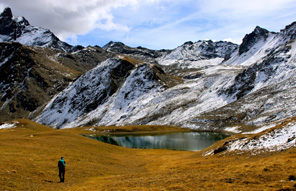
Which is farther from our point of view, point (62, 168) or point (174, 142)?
point (174, 142)

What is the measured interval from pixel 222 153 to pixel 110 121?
165475 mm

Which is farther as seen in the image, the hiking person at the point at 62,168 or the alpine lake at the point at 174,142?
the alpine lake at the point at 174,142

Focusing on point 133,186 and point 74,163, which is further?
point 74,163

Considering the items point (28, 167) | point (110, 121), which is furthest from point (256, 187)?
point (110, 121)

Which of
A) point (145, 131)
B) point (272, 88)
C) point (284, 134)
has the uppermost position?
point (272, 88)

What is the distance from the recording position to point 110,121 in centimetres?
19738

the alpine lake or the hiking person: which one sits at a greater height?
the hiking person

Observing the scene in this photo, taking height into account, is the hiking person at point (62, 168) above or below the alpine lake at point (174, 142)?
above

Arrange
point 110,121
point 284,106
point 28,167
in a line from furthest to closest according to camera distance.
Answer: point 110,121 < point 284,106 < point 28,167

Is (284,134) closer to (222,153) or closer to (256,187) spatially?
(222,153)

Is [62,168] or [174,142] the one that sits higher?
[62,168]

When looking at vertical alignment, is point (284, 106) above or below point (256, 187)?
above

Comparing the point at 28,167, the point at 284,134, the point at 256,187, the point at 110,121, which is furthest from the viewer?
the point at 110,121

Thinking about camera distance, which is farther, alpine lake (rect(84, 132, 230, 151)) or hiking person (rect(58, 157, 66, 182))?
alpine lake (rect(84, 132, 230, 151))
